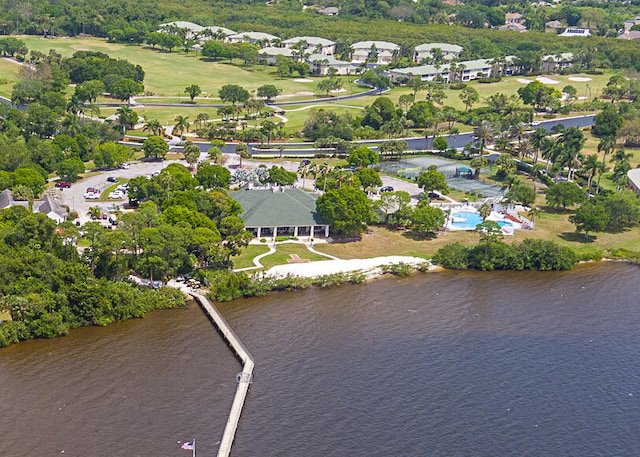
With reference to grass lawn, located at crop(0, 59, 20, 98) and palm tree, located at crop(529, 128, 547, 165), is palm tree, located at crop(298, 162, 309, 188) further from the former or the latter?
grass lawn, located at crop(0, 59, 20, 98)

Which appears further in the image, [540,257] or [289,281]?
[540,257]

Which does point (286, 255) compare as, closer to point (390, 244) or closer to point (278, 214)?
point (278, 214)

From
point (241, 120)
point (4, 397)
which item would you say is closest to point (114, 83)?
point (241, 120)

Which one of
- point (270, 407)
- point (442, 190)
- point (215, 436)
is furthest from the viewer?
point (442, 190)

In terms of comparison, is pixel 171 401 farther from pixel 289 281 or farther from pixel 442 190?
pixel 442 190

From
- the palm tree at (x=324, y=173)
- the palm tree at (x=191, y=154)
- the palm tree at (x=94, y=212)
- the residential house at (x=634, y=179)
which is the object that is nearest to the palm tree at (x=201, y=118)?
the palm tree at (x=191, y=154)

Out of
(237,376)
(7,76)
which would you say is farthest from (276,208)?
(7,76)

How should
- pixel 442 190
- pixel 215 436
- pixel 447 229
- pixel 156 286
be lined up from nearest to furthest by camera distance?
pixel 215 436
pixel 156 286
pixel 447 229
pixel 442 190

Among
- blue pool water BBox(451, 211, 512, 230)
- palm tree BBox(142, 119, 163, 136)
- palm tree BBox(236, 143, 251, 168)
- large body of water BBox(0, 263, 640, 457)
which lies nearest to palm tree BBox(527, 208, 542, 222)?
blue pool water BBox(451, 211, 512, 230)
